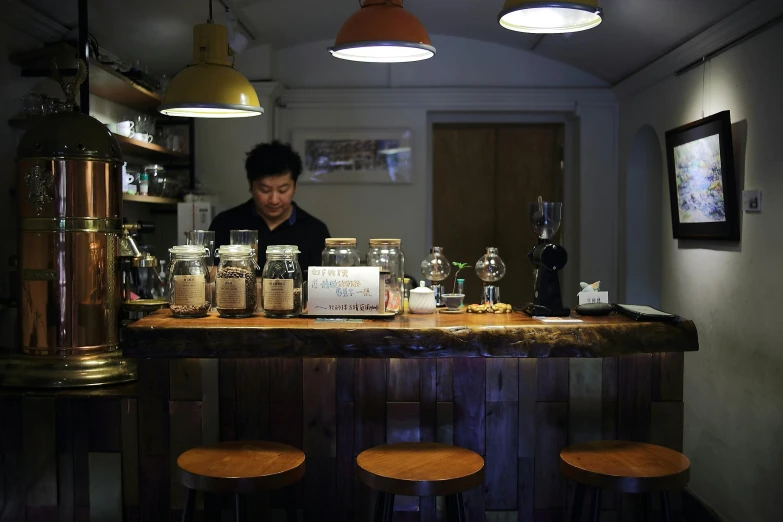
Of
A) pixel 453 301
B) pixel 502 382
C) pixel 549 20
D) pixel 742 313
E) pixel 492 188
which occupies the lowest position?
pixel 502 382

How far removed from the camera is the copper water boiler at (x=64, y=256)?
8.80 ft

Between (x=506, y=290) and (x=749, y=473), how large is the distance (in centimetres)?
300

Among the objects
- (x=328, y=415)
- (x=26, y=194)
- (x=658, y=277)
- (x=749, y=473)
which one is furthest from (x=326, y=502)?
(x=658, y=277)

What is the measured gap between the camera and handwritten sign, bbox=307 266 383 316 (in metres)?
2.46

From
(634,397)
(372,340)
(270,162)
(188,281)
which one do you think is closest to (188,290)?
(188,281)

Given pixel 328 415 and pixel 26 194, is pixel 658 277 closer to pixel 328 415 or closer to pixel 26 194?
pixel 328 415

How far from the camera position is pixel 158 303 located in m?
2.83

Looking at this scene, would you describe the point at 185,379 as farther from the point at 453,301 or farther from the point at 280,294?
the point at 453,301

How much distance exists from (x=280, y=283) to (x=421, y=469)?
0.75 meters

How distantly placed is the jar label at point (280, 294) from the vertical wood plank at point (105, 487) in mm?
697

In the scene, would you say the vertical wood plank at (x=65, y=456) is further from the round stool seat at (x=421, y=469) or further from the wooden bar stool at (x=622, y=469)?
the wooden bar stool at (x=622, y=469)

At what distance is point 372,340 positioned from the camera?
2338 mm

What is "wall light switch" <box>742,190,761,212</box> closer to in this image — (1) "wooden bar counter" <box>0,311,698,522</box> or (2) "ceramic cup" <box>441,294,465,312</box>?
(1) "wooden bar counter" <box>0,311,698,522</box>

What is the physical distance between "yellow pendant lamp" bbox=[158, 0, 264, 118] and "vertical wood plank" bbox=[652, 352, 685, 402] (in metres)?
1.63
